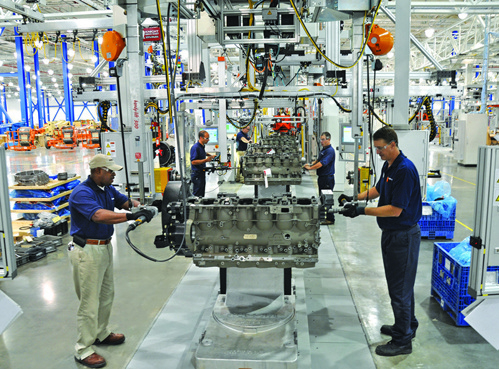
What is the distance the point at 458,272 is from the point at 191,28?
4.59m

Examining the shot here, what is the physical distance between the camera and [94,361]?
11.7ft

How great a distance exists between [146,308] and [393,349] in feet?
8.58

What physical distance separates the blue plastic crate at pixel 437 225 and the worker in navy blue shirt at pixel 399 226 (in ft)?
11.7

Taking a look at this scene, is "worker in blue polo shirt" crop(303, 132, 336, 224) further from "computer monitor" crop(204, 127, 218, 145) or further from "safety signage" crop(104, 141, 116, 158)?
"computer monitor" crop(204, 127, 218, 145)

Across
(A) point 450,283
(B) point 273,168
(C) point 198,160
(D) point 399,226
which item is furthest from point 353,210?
(C) point 198,160

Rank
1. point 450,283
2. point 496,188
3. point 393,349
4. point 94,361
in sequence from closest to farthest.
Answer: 1. point 496,188
2. point 94,361
3. point 393,349
4. point 450,283

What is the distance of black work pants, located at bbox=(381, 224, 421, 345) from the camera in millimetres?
3586

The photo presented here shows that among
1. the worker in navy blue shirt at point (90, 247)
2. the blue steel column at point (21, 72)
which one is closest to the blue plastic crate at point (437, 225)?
the worker in navy blue shirt at point (90, 247)

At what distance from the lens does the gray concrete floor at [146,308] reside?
145 inches

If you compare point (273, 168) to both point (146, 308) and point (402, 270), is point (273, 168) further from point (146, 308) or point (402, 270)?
point (402, 270)

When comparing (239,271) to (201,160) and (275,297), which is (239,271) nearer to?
(275,297)

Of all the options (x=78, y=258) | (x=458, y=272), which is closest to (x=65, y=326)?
(x=78, y=258)

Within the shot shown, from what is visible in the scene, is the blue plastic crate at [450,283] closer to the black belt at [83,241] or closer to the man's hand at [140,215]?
the man's hand at [140,215]

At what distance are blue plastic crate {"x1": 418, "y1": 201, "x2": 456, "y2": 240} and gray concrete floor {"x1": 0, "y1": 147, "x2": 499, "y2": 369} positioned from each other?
214 mm
